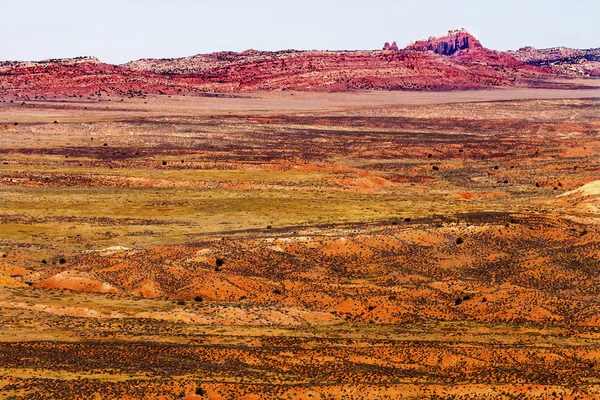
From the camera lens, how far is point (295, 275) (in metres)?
46.7

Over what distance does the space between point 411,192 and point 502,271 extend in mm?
30617

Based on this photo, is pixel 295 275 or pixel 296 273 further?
pixel 296 273

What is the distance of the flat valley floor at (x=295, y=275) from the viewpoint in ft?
100

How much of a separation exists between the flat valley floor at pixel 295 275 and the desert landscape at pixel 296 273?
0.13 m

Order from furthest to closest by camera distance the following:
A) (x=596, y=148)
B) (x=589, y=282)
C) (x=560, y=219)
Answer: (x=596, y=148) < (x=560, y=219) < (x=589, y=282)

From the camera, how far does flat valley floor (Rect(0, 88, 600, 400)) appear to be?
100ft

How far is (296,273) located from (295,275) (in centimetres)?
41

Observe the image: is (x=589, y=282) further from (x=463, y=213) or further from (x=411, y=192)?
(x=411, y=192)

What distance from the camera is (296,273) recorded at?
155ft

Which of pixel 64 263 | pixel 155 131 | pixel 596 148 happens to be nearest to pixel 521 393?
pixel 64 263

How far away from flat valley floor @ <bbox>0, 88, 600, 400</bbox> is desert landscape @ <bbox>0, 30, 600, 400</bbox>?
135 mm

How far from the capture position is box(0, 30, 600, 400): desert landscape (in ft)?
101

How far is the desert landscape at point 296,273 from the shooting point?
3066 cm

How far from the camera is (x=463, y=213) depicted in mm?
63062
